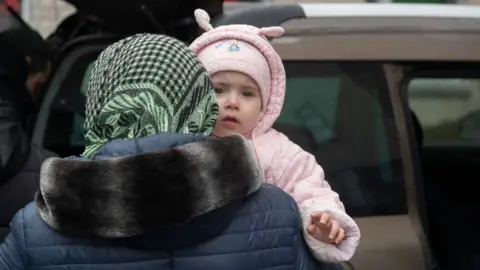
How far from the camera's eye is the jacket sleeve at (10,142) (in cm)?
296

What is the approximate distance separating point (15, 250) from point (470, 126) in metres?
2.93

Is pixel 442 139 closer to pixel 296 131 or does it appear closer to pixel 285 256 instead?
pixel 296 131

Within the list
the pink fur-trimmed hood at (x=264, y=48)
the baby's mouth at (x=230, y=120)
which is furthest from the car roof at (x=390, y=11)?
the baby's mouth at (x=230, y=120)

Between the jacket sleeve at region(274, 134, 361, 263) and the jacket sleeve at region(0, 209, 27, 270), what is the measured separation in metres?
0.59

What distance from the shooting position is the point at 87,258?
191 centimetres

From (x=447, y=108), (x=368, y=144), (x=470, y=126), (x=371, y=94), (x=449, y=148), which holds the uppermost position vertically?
(x=371, y=94)

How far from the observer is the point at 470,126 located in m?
4.43

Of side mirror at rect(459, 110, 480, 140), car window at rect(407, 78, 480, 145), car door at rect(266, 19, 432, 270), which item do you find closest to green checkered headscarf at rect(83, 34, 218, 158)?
car door at rect(266, 19, 432, 270)

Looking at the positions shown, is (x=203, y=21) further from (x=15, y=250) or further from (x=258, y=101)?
(x=15, y=250)

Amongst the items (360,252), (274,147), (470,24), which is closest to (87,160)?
(274,147)

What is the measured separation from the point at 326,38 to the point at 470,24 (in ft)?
1.62

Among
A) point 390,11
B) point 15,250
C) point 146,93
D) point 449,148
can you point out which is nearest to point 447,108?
point 449,148

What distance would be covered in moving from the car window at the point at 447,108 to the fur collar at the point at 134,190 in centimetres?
142

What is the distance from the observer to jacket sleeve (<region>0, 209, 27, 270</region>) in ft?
6.27
